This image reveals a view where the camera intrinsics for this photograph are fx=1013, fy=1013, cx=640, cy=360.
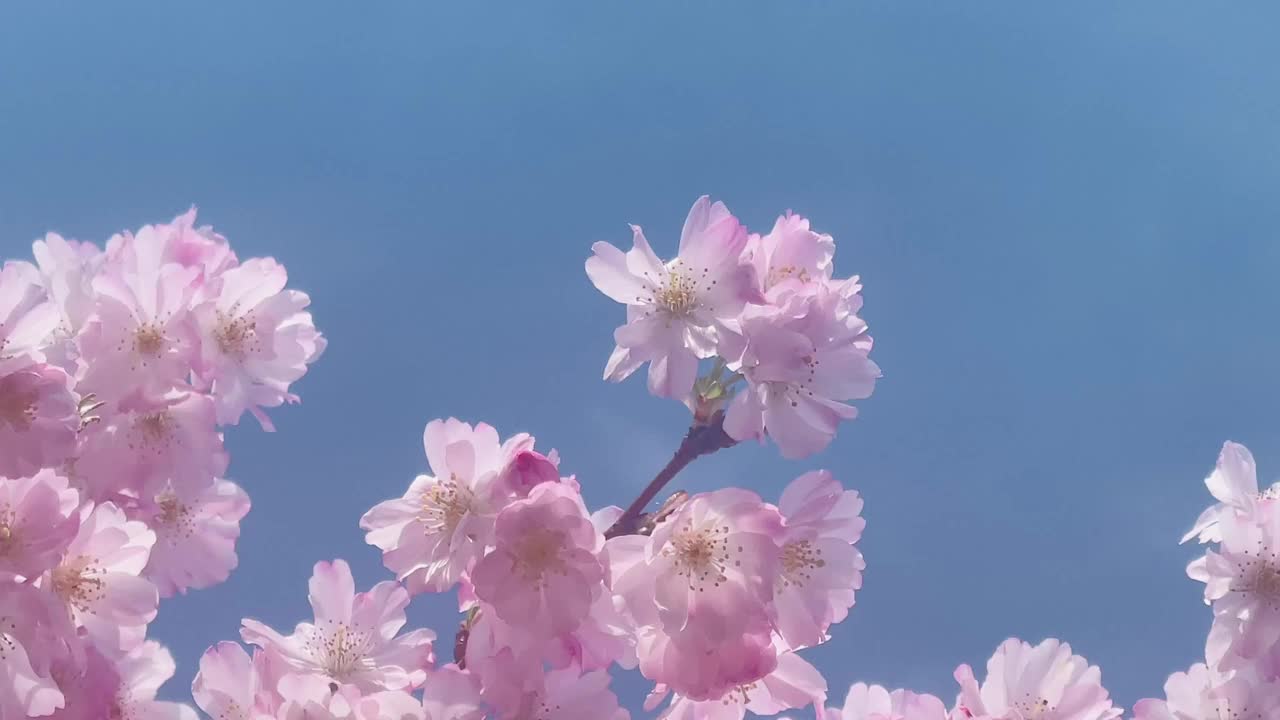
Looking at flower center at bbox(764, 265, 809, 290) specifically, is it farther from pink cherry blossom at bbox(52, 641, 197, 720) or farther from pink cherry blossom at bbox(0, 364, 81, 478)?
pink cherry blossom at bbox(52, 641, 197, 720)

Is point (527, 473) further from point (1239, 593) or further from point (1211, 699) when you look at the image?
point (1211, 699)

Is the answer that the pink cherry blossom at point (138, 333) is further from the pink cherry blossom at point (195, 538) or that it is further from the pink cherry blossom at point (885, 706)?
the pink cherry blossom at point (885, 706)

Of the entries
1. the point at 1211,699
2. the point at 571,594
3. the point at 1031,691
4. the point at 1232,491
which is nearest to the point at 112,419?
the point at 571,594

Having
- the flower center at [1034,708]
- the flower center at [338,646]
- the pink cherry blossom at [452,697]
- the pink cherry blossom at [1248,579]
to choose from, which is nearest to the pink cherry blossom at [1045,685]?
the flower center at [1034,708]

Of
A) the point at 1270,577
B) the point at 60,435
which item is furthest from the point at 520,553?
the point at 1270,577

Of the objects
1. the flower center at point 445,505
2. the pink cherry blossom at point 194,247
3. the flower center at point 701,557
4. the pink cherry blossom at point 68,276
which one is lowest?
the flower center at point 701,557

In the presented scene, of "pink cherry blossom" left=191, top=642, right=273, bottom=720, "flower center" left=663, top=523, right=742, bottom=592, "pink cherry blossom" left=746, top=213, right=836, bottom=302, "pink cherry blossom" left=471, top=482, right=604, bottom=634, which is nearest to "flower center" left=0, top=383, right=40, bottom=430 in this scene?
"pink cherry blossom" left=191, top=642, right=273, bottom=720
